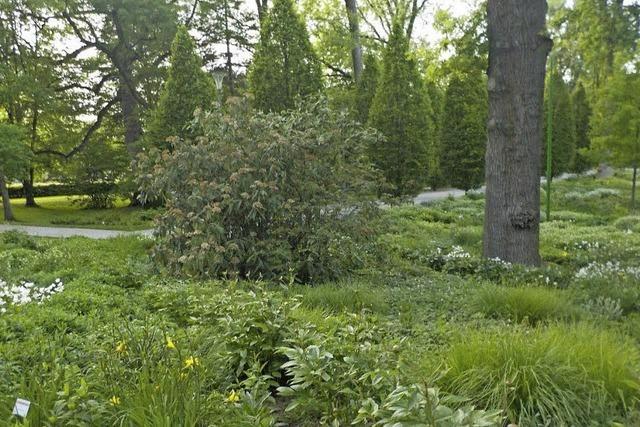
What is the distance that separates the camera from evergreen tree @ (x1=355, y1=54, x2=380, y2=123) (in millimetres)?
19797

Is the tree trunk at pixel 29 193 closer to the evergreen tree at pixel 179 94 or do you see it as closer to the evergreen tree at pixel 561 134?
the evergreen tree at pixel 179 94

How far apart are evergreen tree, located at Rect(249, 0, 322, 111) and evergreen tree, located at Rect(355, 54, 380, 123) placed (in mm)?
4050

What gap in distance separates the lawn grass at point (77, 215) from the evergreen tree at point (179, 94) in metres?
2.41

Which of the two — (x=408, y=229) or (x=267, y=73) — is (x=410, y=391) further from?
(x=267, y=73)

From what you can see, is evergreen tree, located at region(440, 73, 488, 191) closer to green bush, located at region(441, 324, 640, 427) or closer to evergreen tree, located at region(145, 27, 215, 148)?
evergreen tree, located at region(145, 27, 215, 148)

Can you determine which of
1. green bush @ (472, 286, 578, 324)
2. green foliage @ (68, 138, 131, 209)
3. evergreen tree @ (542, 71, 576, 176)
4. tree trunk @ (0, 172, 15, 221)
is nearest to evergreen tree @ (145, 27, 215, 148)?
green foliage @ (68, 138, 131, 209)

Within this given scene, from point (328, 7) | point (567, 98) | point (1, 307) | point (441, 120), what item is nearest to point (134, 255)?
point (1, 307)

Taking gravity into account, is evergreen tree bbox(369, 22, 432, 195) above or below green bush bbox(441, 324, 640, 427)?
above

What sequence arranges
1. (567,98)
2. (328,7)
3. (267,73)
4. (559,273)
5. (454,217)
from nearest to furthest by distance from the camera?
1. (559,273)
2. (454,217)
3. (267,73)
4. (328,7)
5. (567,98)

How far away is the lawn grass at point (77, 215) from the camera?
49.9ft

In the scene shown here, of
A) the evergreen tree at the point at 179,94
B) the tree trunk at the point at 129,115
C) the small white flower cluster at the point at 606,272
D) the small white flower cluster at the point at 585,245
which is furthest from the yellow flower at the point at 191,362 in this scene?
the tree trunk at the point at 129,115

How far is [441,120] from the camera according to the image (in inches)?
809

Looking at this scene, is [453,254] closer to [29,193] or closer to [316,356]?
[316,356]

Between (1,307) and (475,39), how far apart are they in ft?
23.3
